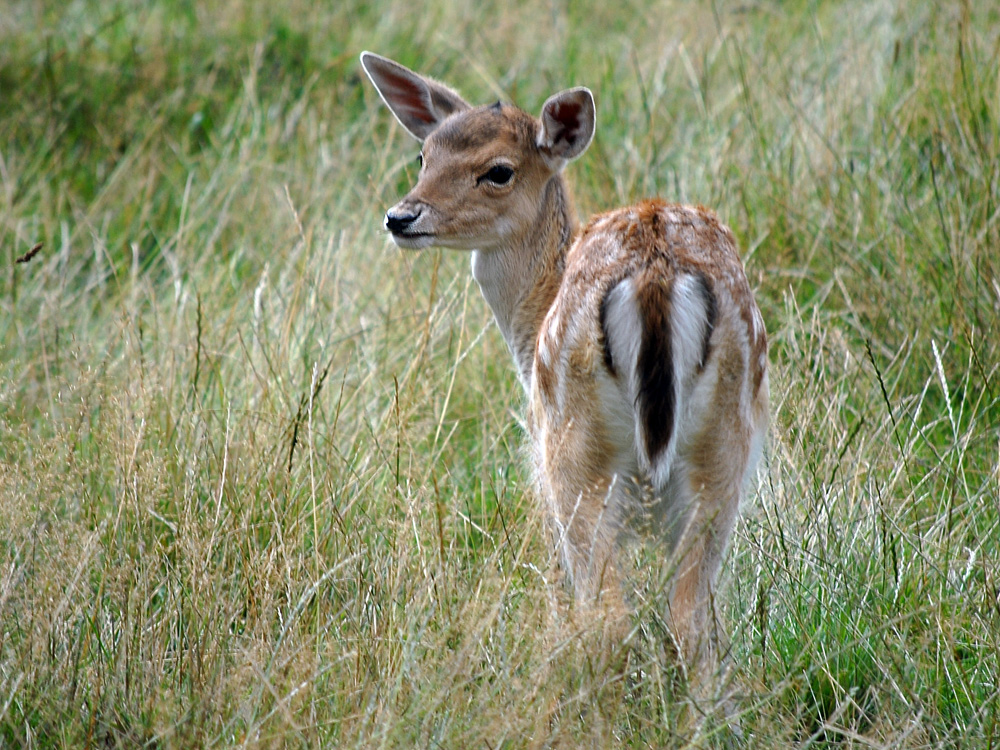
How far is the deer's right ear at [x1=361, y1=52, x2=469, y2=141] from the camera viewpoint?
4703 mm

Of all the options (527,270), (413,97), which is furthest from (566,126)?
(413,97)

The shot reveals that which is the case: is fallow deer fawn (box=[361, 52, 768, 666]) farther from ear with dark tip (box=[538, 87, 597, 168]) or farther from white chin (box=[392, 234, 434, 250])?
ear with dark tip (box=[538, 87, 597, 168])

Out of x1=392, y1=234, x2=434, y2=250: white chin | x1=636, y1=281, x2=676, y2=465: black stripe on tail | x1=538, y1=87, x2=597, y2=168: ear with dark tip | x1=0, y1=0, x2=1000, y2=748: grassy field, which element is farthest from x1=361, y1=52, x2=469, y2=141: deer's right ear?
x1=636, y1=281, x2=676, y2=465: black stripe on tail

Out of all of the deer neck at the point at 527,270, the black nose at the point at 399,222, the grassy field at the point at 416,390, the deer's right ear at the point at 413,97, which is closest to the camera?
the grassy field at the point at 416,390

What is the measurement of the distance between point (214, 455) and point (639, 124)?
3.70 meters

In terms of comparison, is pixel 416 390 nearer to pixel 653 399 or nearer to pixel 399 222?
pixel 399 222

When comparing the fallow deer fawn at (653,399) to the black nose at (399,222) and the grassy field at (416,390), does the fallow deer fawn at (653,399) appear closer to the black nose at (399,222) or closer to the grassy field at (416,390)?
the grassy field at (416,390)

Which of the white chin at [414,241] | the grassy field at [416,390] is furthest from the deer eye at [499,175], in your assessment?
the grassy field at [416,390]

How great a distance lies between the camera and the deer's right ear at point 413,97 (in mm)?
4703

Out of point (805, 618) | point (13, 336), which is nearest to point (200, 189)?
point (13, 336)

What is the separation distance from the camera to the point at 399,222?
4023 millimetres

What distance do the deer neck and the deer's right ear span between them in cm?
62

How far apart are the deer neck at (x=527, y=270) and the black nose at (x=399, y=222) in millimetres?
411

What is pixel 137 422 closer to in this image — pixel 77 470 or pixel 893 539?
pixel 77 470
